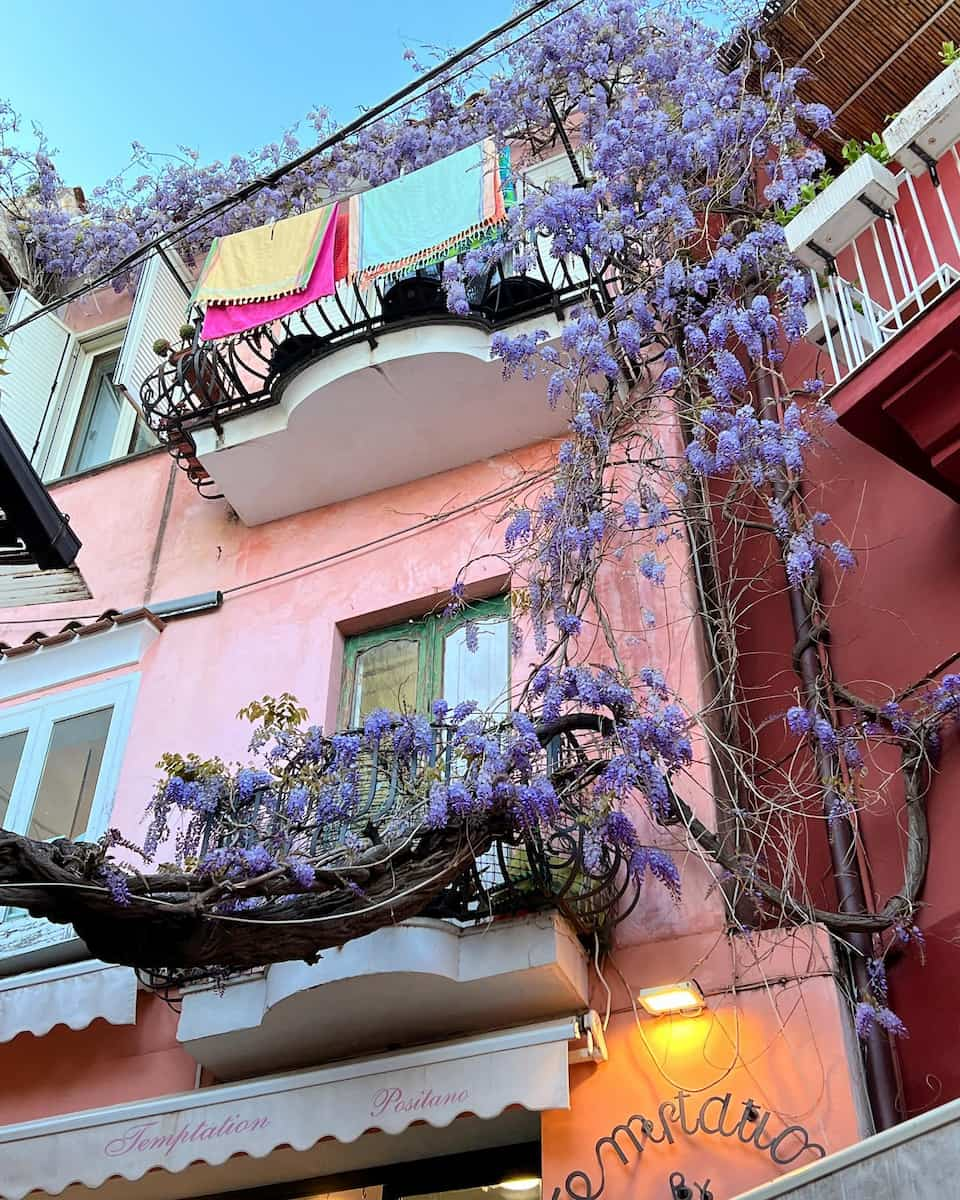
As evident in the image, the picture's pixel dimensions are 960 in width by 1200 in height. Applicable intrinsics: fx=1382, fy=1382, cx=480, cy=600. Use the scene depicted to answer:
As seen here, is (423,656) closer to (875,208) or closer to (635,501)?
(635,501)

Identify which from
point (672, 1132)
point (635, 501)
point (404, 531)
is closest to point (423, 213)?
point (404, 531)

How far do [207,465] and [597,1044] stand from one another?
541 cm

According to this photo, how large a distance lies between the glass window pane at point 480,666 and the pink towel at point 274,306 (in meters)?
2.74

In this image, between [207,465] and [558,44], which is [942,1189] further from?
[558,44]

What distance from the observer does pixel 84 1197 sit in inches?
326

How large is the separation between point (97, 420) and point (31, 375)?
72 centimetres

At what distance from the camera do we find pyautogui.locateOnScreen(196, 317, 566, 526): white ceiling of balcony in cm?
965

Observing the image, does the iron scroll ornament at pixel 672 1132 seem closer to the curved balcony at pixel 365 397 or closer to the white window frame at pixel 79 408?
the curved balcony at pixel 365 397

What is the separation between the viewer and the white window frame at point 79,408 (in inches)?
496

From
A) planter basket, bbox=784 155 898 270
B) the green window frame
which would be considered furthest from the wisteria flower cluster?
planter basket, bbox=784 155 898 270

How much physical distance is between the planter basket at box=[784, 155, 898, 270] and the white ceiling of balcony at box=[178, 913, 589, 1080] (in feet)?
13.6

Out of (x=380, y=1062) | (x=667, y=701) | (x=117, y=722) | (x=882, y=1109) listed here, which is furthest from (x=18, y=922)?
(x=882, y=1109)

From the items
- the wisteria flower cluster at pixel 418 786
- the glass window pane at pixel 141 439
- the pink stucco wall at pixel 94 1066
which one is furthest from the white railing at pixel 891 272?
the glass window pane at pixel 141 439

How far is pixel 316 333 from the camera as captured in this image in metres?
10.6
